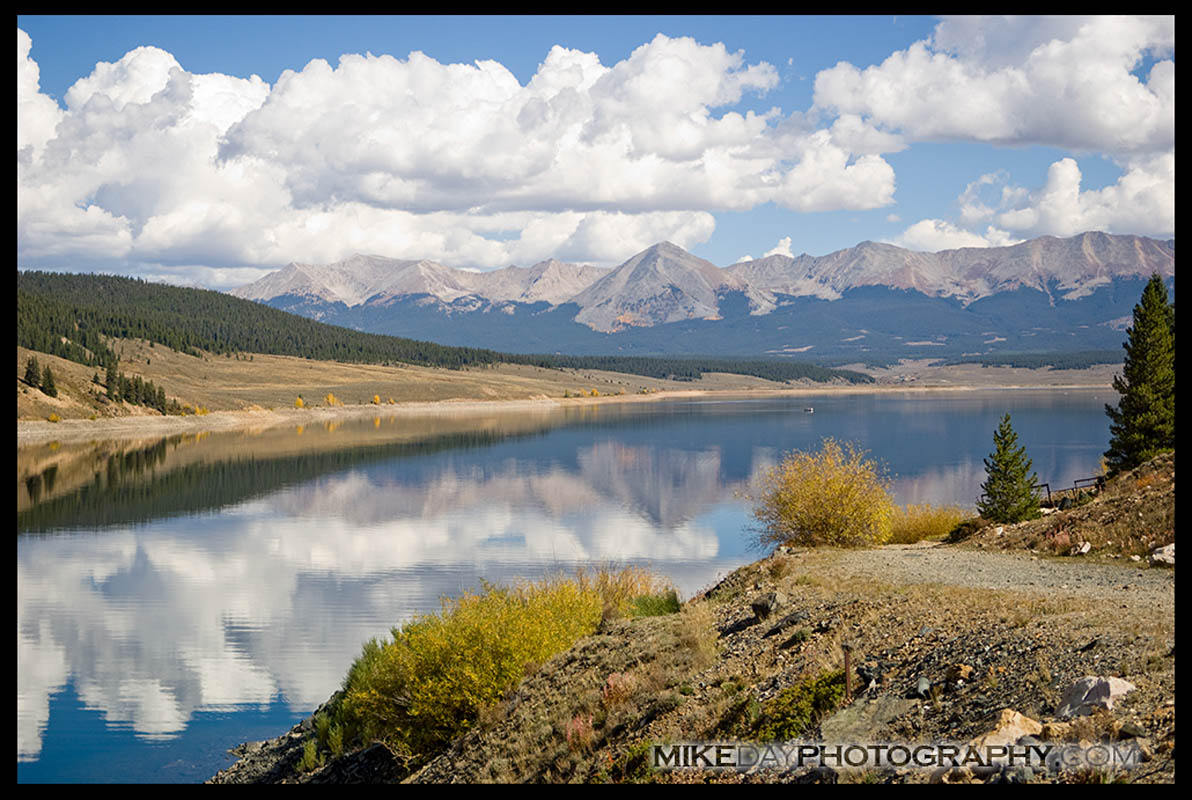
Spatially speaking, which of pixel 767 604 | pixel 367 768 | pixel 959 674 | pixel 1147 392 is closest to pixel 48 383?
pixel 367 768

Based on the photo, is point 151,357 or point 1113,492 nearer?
point 1113,492

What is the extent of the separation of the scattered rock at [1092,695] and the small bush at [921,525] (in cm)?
2791

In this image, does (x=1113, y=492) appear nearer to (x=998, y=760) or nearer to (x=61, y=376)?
(x=998, y=760)

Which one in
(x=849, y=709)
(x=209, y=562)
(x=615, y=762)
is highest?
(x=849, y=709)

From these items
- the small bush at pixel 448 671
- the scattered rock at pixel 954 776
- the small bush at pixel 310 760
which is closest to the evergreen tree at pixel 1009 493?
the small bush at pixel 448 671

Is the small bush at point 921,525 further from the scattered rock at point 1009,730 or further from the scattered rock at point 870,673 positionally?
the scattered rock at point 1009,730

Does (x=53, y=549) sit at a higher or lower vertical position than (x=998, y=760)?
lower

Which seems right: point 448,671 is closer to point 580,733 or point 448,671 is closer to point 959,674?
point 580,733

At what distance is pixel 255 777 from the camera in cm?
2475

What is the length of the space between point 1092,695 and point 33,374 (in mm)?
145887

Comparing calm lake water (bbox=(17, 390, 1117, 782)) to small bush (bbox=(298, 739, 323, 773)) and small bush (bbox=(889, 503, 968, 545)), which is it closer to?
small bush (bbox=(298, 739, 323, 773))
